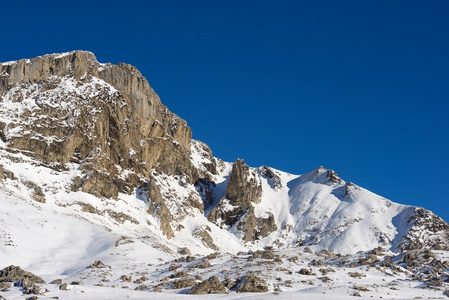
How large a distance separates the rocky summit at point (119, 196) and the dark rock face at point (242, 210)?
0.40m

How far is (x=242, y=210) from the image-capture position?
618ft

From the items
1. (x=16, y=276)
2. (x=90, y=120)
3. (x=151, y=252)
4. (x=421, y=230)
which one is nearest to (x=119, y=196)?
(x=90, y=120)

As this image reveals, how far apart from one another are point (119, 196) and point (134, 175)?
1298 centimetres

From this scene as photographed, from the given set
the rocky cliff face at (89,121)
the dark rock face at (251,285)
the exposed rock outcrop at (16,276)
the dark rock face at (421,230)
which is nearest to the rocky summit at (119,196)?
the rocky cliff face at (89,121)

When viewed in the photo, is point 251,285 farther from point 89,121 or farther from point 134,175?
point 134,175

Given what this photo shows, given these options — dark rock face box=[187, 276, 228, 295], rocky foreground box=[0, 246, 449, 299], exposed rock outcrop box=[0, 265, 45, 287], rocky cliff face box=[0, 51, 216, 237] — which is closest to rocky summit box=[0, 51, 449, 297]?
rocky cliff face box=[0, 51, 216, 237]

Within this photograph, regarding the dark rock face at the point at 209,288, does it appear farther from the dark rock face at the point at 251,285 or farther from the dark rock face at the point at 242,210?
the dark rock face at the point at 242,210

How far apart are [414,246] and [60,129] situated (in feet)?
363

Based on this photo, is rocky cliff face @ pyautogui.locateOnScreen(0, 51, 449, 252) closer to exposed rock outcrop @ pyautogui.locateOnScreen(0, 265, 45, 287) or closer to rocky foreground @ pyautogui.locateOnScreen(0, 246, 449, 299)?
exposed rock outcrop @ pyautogui.locateOnScreen(0, 265, 45, 287)

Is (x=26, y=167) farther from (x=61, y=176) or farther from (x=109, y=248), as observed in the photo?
(x=109, y=248)

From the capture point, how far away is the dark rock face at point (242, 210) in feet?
602

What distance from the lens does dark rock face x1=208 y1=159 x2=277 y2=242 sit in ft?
602

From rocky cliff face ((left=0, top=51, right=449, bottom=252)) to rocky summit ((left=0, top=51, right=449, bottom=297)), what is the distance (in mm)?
360

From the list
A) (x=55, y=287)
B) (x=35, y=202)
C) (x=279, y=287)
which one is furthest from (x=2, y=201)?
(x=279, y=287)
